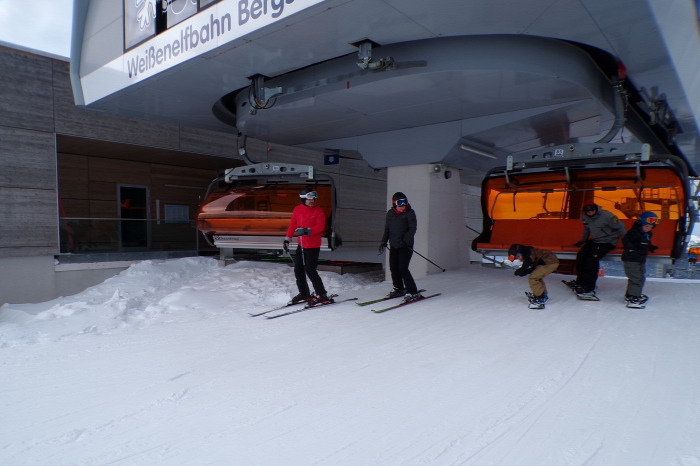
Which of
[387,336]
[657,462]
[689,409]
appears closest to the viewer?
[657,462]

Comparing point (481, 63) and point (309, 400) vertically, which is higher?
point (481, 63)

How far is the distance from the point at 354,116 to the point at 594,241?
4.66m

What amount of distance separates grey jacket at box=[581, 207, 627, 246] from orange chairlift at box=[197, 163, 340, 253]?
4.53 metres

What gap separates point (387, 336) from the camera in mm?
4582

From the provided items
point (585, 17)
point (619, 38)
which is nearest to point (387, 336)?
point (585, 17)

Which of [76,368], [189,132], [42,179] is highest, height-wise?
[189,132]

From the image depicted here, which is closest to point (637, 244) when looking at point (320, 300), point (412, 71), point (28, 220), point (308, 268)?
point (412, 71)

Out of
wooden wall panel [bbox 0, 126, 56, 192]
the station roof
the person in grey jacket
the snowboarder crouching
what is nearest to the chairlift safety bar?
the station roof

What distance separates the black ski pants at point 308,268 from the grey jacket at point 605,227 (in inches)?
167

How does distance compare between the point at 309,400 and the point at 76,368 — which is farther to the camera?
the point at 76,368

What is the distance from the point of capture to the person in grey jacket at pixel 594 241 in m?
6.17

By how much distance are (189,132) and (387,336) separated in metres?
8.78

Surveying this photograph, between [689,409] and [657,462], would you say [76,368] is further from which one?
[689,409]

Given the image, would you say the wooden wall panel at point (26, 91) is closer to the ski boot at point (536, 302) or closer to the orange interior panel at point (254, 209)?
the orange interior panel at point (254, 209)
